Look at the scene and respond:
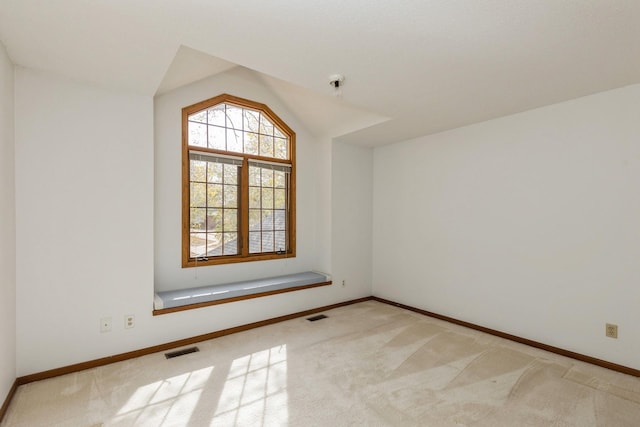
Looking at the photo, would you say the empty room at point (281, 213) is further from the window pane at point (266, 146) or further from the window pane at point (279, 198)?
the window pane at point (279, 198)

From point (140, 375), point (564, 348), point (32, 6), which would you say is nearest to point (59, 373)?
point (140, 375)

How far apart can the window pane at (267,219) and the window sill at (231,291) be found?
0.67 meters

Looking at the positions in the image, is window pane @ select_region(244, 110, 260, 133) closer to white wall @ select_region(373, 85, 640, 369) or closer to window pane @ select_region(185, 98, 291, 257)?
window pane @ select_region(185, 98, 291, 257)

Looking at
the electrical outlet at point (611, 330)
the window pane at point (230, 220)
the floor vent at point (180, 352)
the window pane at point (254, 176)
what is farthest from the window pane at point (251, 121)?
the electrical outlet at point (611, 330)

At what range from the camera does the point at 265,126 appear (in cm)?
416

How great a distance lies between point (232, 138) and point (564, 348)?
408 cm

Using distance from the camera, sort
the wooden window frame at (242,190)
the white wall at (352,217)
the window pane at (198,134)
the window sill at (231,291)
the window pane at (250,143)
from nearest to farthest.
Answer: the window sill at (231,291) → the wooden window frame at (242,190) → the window pane at (198,134) → the window pane at (250,143) → the white wall at (352,217)

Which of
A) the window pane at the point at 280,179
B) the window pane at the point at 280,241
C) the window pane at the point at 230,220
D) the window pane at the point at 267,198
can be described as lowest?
the window pane at the point at 280,241

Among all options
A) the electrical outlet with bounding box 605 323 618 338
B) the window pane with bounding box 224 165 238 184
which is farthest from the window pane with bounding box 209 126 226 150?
the electrical outlet with bounding box 605 323 618 338

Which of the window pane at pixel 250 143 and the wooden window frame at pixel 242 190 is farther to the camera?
the window pane at pixel 250 143

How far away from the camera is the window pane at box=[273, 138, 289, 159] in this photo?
4234mm

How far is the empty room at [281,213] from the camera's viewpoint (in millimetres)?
1914

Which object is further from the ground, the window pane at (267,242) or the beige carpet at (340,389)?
the window pane at (267,242)

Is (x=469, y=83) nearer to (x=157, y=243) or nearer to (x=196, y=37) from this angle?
(x=196, y=37)
